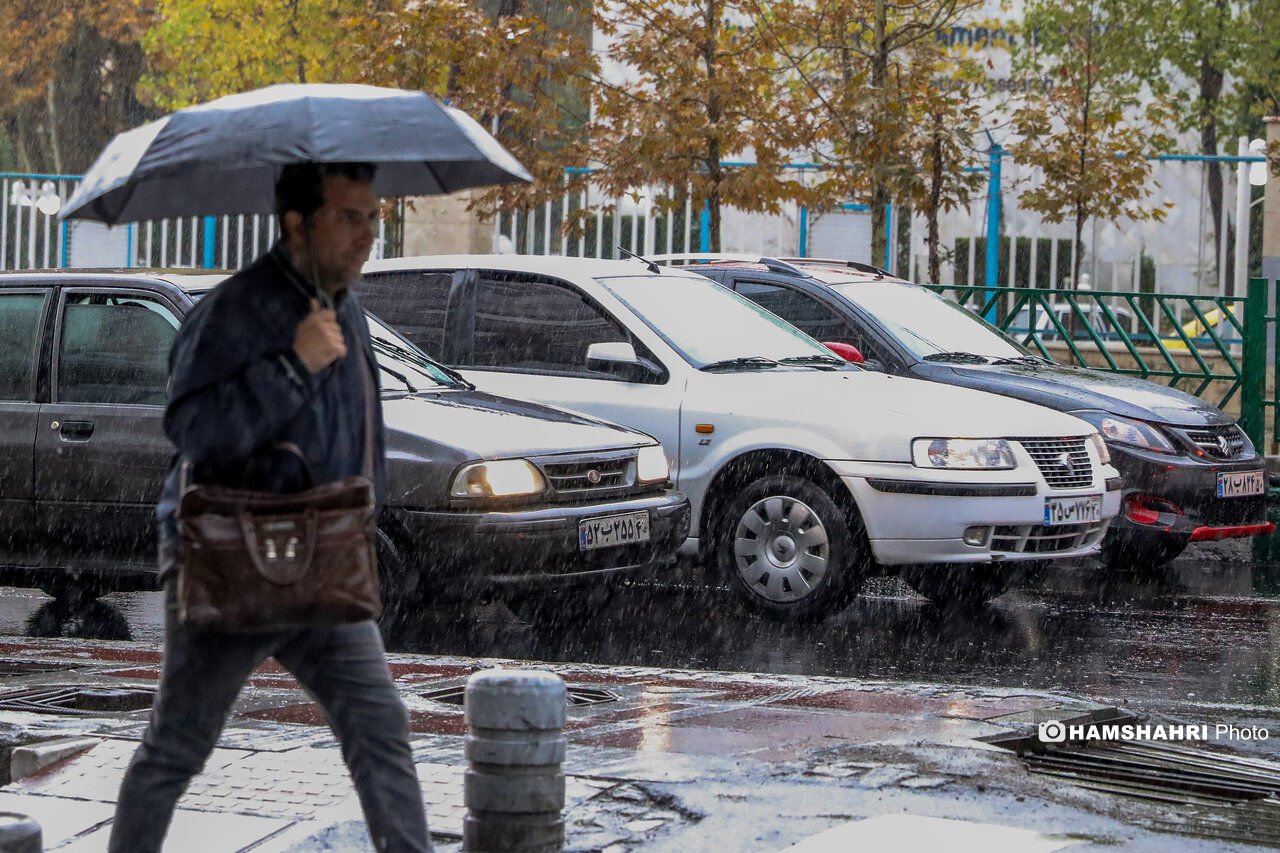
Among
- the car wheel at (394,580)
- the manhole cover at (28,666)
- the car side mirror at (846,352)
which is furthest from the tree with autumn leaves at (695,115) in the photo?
the manhole cover at (28,666)

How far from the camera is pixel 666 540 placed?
8.77 metres

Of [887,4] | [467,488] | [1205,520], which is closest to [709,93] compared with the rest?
[887,4]

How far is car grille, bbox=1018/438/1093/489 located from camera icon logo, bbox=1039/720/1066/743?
3459mm

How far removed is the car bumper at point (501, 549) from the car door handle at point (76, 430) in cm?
158

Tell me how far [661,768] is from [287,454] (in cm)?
208

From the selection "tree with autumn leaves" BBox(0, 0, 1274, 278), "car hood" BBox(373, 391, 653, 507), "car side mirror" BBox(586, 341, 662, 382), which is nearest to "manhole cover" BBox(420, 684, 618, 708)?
"car hood" BBox(373, 391, 653, 507)

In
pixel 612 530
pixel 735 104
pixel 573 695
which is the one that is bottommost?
pixel 573 695

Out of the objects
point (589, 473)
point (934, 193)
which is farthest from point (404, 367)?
point (934, 193)

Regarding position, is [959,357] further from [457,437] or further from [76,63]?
[76,63]

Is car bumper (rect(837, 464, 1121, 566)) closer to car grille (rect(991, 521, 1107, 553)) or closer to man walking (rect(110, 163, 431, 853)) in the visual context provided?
car grille (rect(991, 521, 1107, 553))

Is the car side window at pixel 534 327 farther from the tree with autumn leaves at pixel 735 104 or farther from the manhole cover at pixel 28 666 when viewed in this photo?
the tree with autumn leaves at pixel 735 104

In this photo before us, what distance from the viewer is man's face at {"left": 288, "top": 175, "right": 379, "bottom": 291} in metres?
3.91

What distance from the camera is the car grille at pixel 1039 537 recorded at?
9328mm

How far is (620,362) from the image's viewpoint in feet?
32.4
